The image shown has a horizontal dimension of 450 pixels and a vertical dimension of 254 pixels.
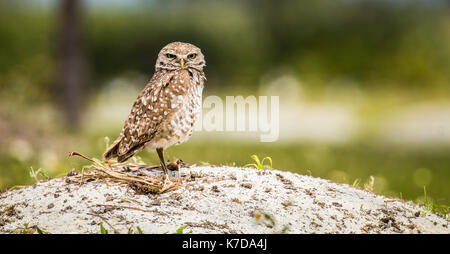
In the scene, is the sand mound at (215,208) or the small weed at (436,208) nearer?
the sand mound at (215,208)

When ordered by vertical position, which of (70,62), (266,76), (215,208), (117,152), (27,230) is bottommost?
(27,230)

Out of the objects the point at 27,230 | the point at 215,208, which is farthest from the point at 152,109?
the point at 27,230

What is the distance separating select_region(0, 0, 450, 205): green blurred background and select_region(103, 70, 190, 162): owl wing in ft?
8.57

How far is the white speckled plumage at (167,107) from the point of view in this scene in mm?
4691

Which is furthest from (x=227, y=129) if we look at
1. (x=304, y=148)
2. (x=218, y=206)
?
(x=218, y=206)

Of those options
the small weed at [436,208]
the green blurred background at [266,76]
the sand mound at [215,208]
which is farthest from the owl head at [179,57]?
the green blurred background at [266,76]

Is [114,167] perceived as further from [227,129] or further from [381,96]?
[381,96]

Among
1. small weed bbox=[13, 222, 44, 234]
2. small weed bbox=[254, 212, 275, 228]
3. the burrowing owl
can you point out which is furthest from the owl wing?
small weed bbox=[254, 212, 275, 228]

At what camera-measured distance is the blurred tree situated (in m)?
12.5

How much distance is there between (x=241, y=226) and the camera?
3.96m

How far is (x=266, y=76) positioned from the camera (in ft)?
53.7

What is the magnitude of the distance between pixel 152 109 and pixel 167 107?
139 mm

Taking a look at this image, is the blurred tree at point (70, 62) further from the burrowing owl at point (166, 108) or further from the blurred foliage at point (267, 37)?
the burrowing owl at point (166, 108)

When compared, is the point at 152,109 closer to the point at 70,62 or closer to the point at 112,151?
the point at 112,151
